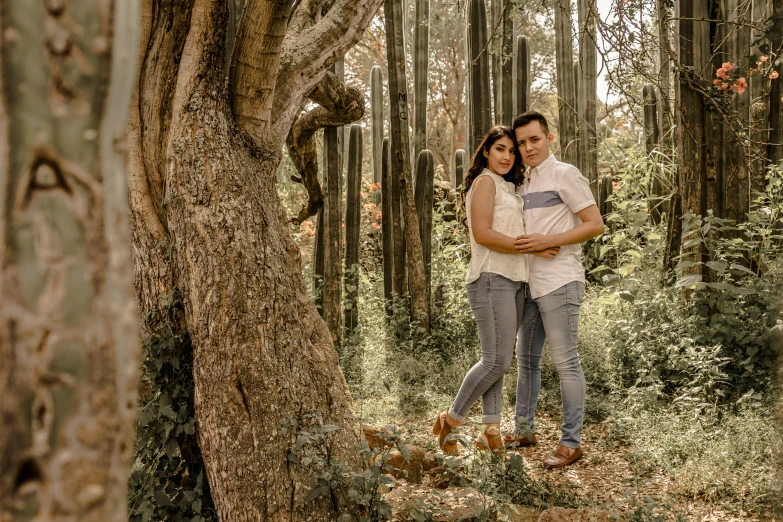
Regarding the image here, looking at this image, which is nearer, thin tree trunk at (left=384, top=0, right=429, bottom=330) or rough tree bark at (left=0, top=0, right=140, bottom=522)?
rough tree bark at (left=0, top=0, right=140, bottom=522)

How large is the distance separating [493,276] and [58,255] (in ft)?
9.75

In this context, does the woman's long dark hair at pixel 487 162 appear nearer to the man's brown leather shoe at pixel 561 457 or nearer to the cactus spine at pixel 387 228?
the man's brown leather shoe at pixel 561 457

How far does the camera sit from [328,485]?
7.59 feet

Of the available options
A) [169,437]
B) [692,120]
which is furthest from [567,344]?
[692,120]

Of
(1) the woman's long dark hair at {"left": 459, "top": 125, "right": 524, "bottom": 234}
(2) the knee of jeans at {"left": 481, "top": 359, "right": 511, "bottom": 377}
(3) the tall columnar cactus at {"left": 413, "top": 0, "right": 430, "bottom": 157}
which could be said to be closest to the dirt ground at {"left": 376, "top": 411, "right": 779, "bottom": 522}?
(2) the knee of jeans at {"left": 481, "top": 359, "right": 511, "bottom": 377}

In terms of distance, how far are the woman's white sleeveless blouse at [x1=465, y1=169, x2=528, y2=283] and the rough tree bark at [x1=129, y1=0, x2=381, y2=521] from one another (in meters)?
1.14

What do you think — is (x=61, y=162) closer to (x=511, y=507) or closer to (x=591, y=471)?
(x=511, y=507)

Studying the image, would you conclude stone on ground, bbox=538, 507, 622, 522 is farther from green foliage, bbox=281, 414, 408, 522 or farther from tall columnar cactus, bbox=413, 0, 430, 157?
tall columnar cactus, bbox=413, 0, 430, 157

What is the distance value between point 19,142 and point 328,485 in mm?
1850

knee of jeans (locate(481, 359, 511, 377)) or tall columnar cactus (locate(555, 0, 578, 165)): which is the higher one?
tall columnar cactus (locate(555, 0, 578, 165))

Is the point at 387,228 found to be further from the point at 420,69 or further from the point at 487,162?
the point at 487,162

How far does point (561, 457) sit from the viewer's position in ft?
12.0

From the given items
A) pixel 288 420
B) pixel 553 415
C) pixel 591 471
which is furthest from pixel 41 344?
pixel 553 415

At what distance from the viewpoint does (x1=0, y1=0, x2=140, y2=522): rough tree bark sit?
2.37 ft
